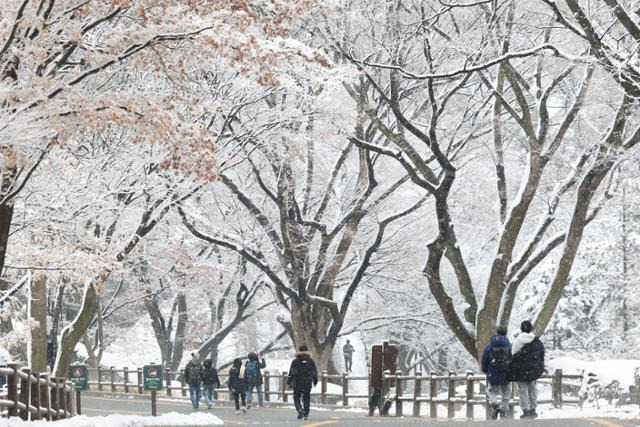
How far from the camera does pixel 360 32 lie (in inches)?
1016

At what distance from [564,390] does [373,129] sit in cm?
950

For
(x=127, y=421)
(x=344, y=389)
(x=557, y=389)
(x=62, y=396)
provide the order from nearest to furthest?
(x=127, y=421) < (x=62, y=396) < (x=557, y=389) < (x=344, y=389)

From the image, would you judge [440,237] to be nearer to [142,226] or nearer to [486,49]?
[486,49]

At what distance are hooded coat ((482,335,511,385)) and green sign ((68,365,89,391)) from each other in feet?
28.2

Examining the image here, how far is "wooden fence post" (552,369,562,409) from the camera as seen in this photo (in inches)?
920

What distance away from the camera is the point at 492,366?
1778 centimetres

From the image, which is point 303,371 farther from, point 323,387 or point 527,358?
point 323,387

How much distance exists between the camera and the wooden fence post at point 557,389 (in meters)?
23.4

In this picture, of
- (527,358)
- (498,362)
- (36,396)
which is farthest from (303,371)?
(36,396)

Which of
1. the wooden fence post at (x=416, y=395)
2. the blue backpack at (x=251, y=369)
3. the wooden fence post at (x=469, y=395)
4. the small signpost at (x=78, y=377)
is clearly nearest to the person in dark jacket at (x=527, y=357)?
the wooden fence post at (x=469, y=395)

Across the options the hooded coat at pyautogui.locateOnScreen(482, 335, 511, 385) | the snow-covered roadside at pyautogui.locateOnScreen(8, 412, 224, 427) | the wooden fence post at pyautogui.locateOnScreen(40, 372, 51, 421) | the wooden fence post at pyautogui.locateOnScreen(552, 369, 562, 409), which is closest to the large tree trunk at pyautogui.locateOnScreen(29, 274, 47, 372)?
the wooden fence post at pyautogui.locateOnScreen(40, 372, 51, 421)

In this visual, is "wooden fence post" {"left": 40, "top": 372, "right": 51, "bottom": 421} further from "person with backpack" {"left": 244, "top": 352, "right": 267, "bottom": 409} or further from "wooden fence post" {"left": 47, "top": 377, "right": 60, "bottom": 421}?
"person with backpack" {"left": 244, "top": 352, "right": 267, "bottom": 409}

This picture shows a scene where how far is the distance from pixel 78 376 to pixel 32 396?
4476 millimetres

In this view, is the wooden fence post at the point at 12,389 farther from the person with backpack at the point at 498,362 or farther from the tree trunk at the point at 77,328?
the tree trunk at the point at 77,328
